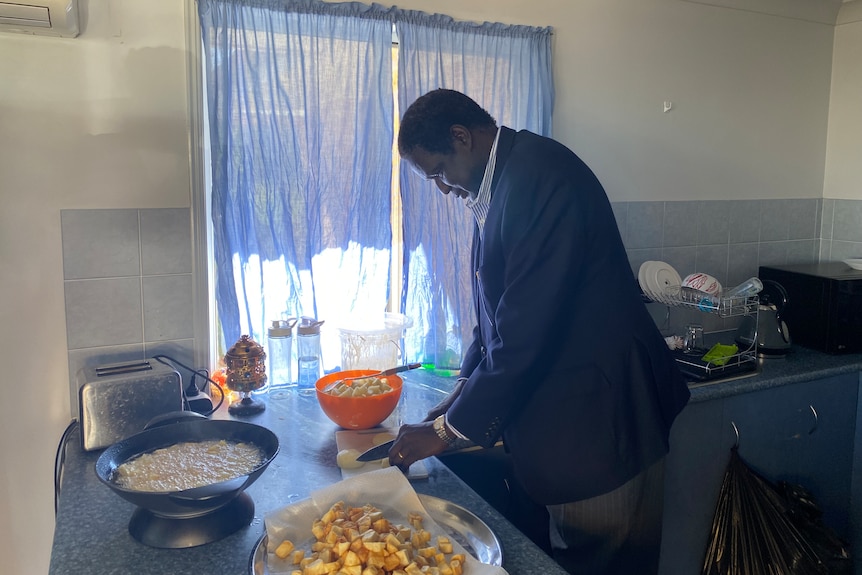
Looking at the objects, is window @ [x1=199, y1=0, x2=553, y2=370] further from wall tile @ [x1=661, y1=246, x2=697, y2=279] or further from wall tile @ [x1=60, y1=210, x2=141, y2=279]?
wall tile @ [x1=661, y1=246, x2=697, y2=279]

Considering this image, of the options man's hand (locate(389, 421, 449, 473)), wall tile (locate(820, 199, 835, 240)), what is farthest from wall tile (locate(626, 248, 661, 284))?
man's hand (locate(389, 421, 449, 473))

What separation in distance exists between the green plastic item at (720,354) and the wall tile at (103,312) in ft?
5.92

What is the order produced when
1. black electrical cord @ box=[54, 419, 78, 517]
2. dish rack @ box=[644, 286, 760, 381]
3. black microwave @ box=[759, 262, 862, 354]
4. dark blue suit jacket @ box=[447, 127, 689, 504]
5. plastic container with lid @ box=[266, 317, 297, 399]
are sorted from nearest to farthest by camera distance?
1. dark blue suit jacket @ box=[447, 127, 689, 504]
2. black electrical cord @ box=[54, 419, 78, 517]
3. plastic container with lid @ box=[266, 317, 297, 399]
4. dish rack @ box=[644, 286, 760, 381]
5. black microwave @ box=[759, 262, 862, 354]

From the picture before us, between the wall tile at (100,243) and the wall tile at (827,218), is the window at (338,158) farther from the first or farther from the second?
the wall tile at (827,218)

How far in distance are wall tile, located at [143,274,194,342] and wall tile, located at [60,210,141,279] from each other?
7 cm

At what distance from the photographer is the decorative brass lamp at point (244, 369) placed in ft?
6.12

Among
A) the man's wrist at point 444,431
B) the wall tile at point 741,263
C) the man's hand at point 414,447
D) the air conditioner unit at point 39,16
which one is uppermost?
the air conditioner unit at point 39,16

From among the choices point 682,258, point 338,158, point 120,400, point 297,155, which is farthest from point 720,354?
point 120,400

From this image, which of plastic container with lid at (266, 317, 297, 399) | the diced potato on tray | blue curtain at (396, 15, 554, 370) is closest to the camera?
the diced potato on tray

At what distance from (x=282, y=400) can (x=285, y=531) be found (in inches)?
34.7

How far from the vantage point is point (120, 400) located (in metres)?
1.63

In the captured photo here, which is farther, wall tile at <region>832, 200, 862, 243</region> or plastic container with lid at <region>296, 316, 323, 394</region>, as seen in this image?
wall tile at <region>832, 200, 862, 243</region>

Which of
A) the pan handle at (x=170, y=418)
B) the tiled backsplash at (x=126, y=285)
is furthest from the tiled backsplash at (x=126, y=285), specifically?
the pan handle at (x=170, y=418)

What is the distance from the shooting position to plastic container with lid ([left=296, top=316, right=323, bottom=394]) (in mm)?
2061
